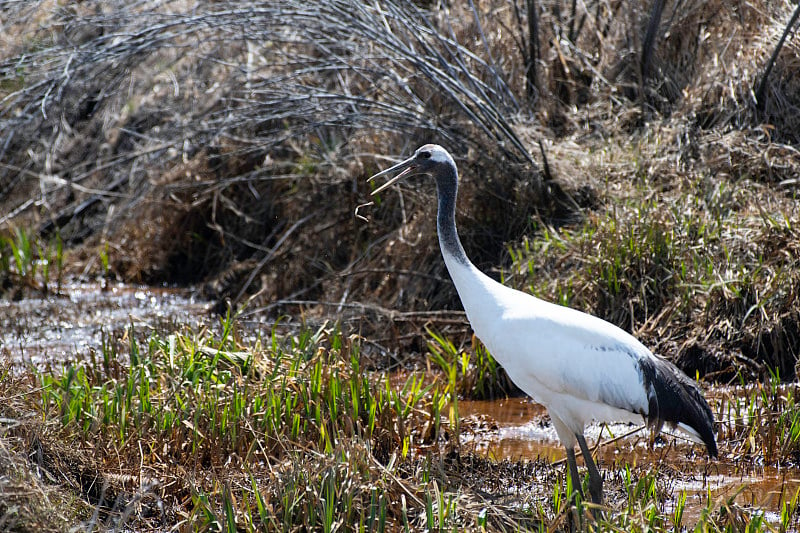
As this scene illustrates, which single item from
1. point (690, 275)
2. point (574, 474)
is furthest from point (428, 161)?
point (690, 275)

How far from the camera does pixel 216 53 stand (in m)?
8.74

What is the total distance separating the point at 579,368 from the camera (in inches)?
177

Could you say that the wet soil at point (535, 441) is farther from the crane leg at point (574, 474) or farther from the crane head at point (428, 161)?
the crane head at point (428, 161)

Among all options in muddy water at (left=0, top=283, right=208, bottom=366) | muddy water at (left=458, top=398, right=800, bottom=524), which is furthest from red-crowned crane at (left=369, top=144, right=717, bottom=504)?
muddy water at (left=0, top=283, right=208, bottom=366)

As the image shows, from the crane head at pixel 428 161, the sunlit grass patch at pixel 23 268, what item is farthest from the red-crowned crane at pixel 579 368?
the sunlit grass patch at pixel 23 268

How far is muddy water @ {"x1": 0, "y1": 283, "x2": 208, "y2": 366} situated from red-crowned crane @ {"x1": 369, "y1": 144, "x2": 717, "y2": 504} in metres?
3.22

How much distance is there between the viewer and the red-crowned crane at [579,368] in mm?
4477

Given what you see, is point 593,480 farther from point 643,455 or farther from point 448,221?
point 448,221

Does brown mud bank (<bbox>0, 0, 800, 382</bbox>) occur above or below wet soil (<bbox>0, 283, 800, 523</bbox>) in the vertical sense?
above

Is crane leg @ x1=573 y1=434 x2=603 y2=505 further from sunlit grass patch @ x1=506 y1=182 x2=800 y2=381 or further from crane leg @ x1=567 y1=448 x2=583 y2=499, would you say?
sunlit grass patch @ x1=506 y1=182 x2=800 y2=381

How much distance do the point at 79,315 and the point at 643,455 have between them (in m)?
5.34

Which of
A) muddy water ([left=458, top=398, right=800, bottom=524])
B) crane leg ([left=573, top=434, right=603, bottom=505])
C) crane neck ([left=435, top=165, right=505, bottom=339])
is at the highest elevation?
crane neck ([left=435, top=165, right=505, bottom=339])

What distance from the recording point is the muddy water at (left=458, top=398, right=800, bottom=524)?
4.55 meters

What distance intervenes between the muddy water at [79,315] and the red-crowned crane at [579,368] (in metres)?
3.22
